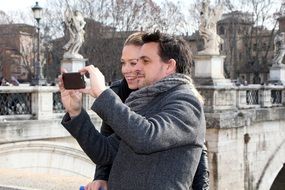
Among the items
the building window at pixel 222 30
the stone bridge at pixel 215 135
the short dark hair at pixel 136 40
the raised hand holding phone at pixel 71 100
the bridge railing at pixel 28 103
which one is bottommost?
the stone bridge at pixel 215 135

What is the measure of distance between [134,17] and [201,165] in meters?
33.4

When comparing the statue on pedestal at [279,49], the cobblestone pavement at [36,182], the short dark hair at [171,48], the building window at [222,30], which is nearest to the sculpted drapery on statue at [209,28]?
the statue on pedestal at [279,49]

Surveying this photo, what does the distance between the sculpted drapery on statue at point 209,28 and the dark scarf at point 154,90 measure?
1152cm

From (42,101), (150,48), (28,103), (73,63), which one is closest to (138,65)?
(150,48)

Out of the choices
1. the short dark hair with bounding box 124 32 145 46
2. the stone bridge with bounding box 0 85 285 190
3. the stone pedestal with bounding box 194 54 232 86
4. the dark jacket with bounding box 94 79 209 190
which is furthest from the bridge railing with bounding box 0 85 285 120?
the short dark hair with bounding box 124 32 145 46

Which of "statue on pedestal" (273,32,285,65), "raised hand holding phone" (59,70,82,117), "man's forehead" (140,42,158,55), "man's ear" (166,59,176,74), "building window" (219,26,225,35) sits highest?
"building window" (219,26,225,35)

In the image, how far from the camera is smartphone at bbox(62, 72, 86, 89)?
2768 millimetres

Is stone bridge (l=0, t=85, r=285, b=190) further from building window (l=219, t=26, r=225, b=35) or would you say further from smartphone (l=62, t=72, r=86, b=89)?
building window (l=219, t=26, r=225, b=35)

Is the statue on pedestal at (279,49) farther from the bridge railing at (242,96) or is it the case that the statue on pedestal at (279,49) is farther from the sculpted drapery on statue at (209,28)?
the sculpted drapery on statue at (209,28)

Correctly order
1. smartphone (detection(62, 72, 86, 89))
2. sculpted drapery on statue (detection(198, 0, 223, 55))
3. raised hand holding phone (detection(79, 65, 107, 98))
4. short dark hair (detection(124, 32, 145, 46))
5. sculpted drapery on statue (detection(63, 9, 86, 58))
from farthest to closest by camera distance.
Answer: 1. sculpted drapery on statue (detection(198, 0, 223, 55))
2. sculpted drapery on statue (detection(63, 9, 86, 58))
3. short dark hair (detection(124, 32, 145, 46))
4. smartphone (detection(62, 72, 86, 89))
5. raised hand holding phone (detection(79, 65, 107, 98))

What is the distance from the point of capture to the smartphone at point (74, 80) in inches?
109

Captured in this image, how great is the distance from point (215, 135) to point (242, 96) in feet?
6.13

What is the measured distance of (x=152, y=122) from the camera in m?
2.44

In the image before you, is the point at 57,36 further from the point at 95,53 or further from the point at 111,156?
the point at 111,156
